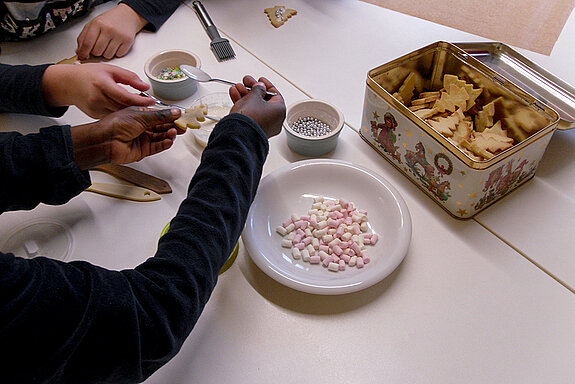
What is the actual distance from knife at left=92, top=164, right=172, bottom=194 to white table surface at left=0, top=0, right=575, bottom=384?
0.02m

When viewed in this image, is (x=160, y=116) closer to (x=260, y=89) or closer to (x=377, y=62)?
(x=260, y=89)

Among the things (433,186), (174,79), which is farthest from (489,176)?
(174,79)

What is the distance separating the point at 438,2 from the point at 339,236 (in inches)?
46.3

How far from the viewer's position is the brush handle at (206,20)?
114 centimetres

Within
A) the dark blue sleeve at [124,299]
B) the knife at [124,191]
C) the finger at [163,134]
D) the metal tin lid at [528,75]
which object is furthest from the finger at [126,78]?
the metal tin lid at [528,75]

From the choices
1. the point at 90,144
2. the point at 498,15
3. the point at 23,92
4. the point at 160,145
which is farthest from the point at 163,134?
the point at 498,15

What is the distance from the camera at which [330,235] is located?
74 cm

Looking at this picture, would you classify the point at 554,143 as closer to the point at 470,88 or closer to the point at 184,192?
the point at 470,88

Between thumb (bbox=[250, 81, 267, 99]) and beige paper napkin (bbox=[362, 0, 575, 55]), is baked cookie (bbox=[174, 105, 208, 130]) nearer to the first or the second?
thumb (bbox=[250, 81, 267, 99])

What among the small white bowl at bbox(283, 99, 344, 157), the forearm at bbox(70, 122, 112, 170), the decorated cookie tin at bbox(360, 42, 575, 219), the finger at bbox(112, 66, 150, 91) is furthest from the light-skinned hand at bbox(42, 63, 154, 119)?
the decorated cookie tin at bbox(360, 42, 575, 219)

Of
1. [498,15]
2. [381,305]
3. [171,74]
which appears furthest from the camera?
[498,15]

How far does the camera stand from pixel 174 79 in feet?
3.23

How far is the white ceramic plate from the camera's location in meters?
0.66

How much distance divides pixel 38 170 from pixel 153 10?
0.63 m
